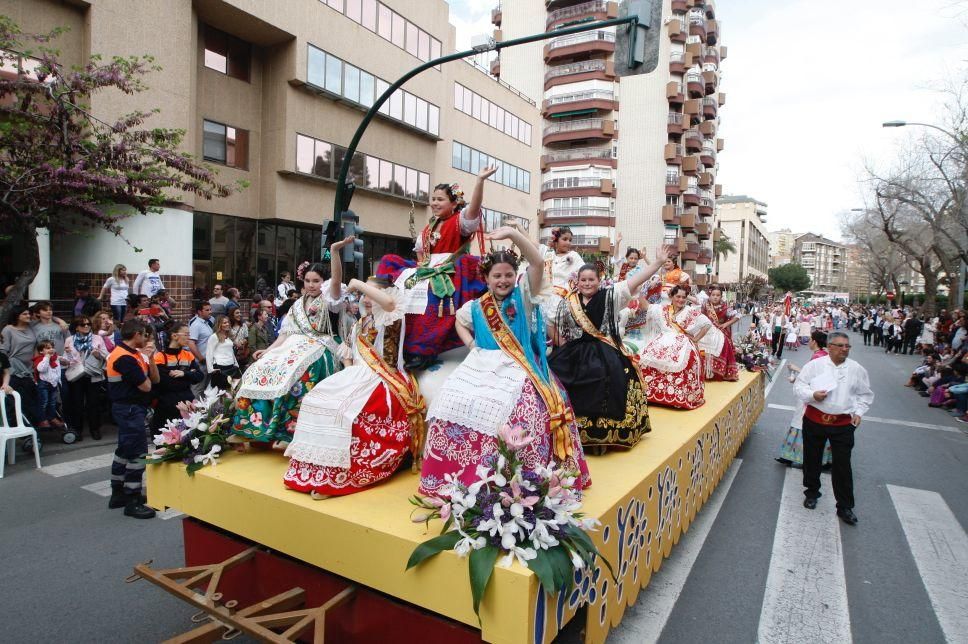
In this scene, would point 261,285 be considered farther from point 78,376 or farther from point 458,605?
point 458,605

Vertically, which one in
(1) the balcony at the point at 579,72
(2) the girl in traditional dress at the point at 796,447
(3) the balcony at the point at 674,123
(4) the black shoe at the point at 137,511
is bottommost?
(4) the black shoe at the point at 137,511

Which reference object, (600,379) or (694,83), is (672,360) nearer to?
(600,379)

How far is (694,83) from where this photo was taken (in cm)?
5062

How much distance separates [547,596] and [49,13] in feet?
53.3

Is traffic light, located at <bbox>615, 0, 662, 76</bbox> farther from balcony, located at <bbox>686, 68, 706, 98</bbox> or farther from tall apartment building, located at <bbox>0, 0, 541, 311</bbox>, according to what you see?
balcony, located at <bbox>686, 68, 706, 98</bbox>

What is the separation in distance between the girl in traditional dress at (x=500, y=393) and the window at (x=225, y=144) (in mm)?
16352

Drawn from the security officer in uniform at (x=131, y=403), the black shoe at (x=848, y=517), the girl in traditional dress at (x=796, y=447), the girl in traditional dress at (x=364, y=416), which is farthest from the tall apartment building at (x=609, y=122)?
the girl in traditional dress at (x=364, y=416)

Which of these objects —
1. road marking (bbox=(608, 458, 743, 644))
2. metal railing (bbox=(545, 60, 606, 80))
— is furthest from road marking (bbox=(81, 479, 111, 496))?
metal railing (bbox=(545, 60, 606, 80))

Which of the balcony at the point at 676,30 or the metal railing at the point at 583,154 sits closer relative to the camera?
the metal railing at the point at 583,154

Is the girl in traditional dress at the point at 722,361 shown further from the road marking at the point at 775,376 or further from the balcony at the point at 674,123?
the balcony at the point at 674,123

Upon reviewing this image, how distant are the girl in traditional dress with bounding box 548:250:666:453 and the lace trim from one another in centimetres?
138

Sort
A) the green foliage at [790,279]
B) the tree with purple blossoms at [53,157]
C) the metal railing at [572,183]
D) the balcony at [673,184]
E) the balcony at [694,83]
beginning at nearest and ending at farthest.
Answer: the tree with purple blossoms at [53,157], the metal railing at [572,183], the balcony at [673,184], the balcony at [694,83], the green foliage at [790,279]

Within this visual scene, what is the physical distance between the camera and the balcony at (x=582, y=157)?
4803cm

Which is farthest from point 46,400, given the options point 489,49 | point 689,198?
point 689,198
